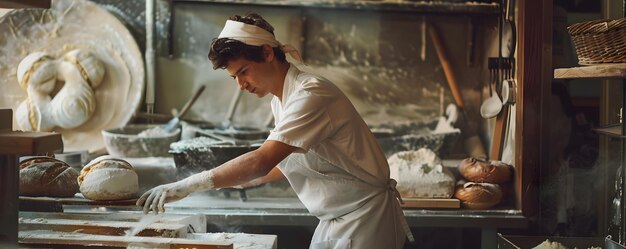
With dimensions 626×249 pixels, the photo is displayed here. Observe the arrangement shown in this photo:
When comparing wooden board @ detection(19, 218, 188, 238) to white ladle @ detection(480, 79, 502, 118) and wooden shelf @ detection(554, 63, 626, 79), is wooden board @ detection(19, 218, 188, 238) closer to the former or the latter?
wooden shelf @ detection(554, 63, 626, 79)

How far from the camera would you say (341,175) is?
2885mm

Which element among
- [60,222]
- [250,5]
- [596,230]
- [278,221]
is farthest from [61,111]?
[596,230]

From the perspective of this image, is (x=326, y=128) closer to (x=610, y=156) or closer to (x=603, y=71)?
(x=603, y=71)

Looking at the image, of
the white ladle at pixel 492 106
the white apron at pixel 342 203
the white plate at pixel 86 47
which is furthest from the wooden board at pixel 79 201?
the white ladle at pixel 492 106

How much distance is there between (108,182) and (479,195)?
2193 mm

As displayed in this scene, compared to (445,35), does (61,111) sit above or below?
below

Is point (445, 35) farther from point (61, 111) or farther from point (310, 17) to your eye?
point (61, 111)

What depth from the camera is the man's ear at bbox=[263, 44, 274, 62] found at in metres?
2.76

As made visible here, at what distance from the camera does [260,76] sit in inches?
110

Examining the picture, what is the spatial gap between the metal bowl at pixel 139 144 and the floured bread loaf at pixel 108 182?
169 cm

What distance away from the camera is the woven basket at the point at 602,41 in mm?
2602

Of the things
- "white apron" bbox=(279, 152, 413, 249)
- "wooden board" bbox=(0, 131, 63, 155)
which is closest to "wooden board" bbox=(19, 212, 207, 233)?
"white apron" bbox=(279, 152, 413, 249)

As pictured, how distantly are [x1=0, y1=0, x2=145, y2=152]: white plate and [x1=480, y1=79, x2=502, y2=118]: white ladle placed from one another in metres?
2.48

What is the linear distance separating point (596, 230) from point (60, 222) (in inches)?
122
